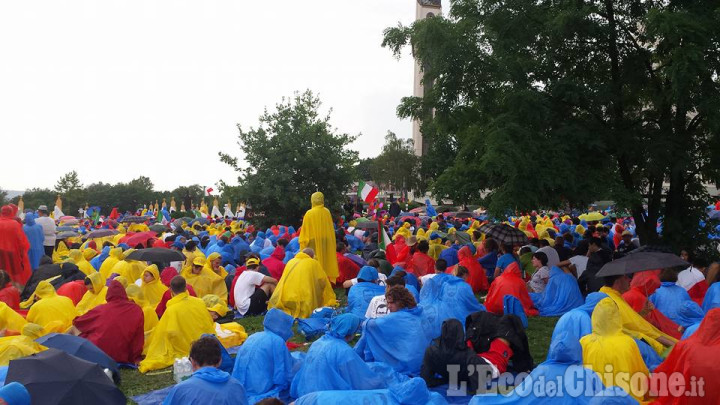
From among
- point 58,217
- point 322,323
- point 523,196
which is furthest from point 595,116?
point 58,217

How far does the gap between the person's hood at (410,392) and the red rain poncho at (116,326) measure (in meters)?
4.28

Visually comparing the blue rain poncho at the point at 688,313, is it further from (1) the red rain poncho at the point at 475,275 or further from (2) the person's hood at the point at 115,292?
(2) the person's hood at the point at 115,292

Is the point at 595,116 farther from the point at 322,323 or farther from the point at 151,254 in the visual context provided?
the point at 151,254

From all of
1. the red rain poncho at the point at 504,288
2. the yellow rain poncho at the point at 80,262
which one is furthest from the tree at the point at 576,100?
the yellow rain poncho at the point at 80,262

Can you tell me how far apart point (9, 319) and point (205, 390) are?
446 cm

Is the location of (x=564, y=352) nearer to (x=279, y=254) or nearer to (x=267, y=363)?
(x=267, y=363)

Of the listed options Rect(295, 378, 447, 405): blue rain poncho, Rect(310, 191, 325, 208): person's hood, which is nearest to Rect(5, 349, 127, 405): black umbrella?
Rect(295, 378, 447, 405): blue rain poncho

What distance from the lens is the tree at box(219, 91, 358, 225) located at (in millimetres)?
22828

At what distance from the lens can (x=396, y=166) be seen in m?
56.4

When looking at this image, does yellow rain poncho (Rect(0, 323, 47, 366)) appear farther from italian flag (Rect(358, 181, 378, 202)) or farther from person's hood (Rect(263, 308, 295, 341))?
italian flag (Rect(358, 181, 378, 202))

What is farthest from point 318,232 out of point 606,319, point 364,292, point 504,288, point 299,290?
point 606,319

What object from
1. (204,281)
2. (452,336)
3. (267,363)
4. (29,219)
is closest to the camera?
(267,363)

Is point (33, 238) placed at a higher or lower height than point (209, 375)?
higher

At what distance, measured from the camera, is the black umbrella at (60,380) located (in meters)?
4.99
